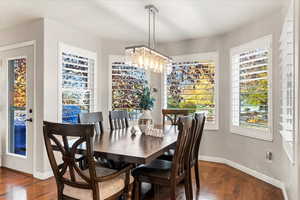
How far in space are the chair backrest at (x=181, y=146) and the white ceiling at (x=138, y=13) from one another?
5.44 ft

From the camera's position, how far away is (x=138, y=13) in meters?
3.09

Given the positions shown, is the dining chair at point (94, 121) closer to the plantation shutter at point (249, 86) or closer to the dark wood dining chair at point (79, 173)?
the dark wood dining chair at point (79, 173)

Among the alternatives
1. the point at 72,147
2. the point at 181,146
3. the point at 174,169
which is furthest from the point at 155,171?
the point at 72,147

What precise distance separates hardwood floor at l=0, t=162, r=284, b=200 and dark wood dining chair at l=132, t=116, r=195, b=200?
0.57m

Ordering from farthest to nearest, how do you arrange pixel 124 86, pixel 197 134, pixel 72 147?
pixel 124 86
pixel 197 134
pixel 72 147

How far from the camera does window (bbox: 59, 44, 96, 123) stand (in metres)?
3.62

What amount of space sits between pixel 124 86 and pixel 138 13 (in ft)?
6.03

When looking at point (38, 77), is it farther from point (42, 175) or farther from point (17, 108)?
point (42, 175)

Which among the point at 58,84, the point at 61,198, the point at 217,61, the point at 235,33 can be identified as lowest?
the point at 61,198

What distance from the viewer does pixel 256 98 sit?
3408mm

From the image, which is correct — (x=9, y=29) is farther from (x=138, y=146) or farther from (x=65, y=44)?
(x=138, y=146)

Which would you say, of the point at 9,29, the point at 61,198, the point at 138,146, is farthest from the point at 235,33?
the point at 9,29

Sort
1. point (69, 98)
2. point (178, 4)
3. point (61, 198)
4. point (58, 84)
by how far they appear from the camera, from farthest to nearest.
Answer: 1. point (69, 98)
2. point (58, 84)
3. point (178, 4)
4. point (61, 198)

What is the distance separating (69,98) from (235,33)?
3.25m
